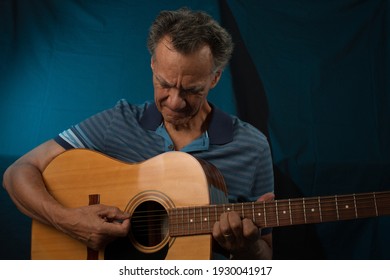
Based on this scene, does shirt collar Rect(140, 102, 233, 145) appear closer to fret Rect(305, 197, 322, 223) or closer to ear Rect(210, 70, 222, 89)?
ear Rect(210, 70, 222, 89)

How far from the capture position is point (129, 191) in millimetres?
1131

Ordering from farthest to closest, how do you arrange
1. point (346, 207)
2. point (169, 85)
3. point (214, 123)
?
point (214, 123)
point (169, 85)
point (346, 207)

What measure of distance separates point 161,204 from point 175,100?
10.6 inches

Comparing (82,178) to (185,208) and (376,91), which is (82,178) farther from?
(376,91)

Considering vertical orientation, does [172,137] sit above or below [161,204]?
above

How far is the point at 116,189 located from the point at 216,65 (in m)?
0.41

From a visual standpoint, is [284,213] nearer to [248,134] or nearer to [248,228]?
[248,228]

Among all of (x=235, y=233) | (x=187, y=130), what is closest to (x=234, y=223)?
(x=235, y=233)

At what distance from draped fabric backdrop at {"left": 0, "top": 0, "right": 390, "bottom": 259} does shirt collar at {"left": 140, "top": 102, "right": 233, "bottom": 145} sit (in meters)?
0.09

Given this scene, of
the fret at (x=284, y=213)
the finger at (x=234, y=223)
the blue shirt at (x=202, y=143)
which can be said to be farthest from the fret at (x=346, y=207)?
the blue shirt at (x=202, y=143)

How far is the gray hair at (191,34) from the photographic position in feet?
3.91

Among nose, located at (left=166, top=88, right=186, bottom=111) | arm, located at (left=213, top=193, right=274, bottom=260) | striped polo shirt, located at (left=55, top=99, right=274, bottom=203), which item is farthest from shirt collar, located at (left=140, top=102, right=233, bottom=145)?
arm, located at (left=213, top=193, right=274, bottom=260)

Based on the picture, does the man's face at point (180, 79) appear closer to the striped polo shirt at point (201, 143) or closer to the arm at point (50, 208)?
the striped polo shirt at point (201, 143)

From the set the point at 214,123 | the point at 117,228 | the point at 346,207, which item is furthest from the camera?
the point at 214,123
